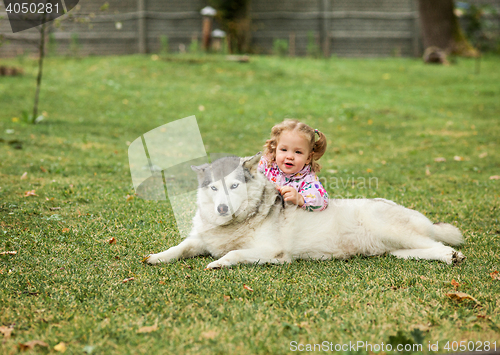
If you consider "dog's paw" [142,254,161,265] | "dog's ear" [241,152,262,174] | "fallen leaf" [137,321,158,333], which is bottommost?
"fallen leaf" [137,321,158,333]

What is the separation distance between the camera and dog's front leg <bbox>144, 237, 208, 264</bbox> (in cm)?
385

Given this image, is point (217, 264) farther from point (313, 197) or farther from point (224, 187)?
point (313, 197)

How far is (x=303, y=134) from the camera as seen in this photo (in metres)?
4.20

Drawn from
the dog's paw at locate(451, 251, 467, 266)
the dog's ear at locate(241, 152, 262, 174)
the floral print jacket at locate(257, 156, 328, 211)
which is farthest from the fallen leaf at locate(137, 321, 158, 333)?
the dog's paw at locate(451, 251, 467, 266)

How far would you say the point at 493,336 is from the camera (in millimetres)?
2713

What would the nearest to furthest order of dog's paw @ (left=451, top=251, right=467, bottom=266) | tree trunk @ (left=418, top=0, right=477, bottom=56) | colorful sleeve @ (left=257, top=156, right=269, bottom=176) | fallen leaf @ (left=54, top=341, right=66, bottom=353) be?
fallen leaf @ (left=54, top=341, right=66, bottom=353) → dog's paw @ (left=451, top=251, right=467, bottom=266) → colorful sleeve @ (left=257, top=156, right=269, bottom=176) → tree trunk @ (left=418, top=0, right=477, bottom=56)

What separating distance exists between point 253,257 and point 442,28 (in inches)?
808

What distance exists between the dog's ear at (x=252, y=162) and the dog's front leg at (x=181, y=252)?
807mm

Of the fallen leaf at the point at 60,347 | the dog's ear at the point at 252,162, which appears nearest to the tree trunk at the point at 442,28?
the dog's ear at the point at 252,162

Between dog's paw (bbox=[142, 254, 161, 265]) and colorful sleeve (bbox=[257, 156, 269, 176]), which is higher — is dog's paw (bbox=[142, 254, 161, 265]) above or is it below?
below

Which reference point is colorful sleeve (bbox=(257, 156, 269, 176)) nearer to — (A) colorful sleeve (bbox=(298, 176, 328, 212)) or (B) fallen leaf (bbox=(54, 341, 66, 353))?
(A) colorful sleeve (bbox=(298, 176, 328, 212))

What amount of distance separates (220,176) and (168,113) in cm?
987

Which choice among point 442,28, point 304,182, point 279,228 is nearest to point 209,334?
point 279,228

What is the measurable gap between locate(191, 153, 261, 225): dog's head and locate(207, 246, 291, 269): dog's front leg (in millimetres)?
315
